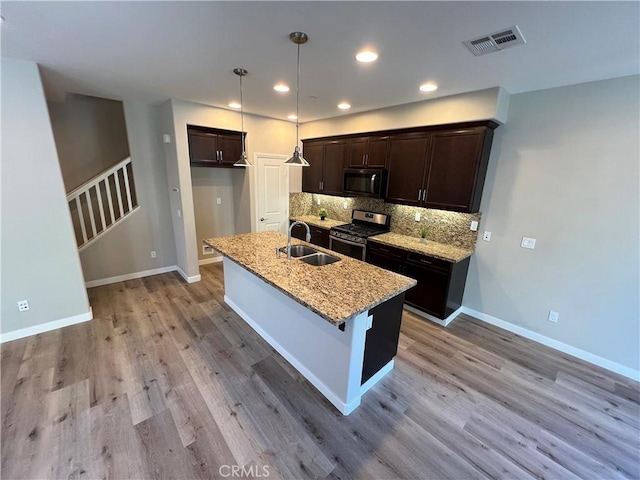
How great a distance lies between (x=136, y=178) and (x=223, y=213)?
147cm

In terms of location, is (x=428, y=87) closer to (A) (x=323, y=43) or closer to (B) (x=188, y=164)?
(A) (x=323, y=43)

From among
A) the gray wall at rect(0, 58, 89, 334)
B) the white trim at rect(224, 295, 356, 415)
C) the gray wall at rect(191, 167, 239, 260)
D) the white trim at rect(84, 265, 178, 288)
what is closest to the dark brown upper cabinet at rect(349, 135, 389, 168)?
the gray wall at rect(191, 167, 239, 260)

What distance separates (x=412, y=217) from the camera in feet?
12.7

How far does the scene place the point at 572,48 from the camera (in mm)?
1860

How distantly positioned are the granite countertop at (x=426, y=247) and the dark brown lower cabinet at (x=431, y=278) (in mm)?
66

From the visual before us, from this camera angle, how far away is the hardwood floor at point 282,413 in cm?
168

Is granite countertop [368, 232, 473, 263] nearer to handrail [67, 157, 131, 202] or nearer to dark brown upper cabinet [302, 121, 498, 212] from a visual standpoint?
dark brown upper cabinet [302, 121, 498, 212]

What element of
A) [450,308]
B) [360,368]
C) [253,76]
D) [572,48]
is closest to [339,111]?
[253,76]

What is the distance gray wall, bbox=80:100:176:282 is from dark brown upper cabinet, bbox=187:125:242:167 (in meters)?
0.73

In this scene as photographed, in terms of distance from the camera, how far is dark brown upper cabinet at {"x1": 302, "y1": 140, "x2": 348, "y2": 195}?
4.41m

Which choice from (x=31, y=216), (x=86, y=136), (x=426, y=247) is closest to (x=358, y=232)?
(x=426, y=247)

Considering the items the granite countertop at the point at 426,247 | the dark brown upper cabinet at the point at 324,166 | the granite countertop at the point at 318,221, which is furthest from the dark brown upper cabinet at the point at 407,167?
the granite countertop at the point at 318,221

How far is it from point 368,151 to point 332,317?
10.1ft

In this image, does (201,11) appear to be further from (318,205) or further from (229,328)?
(318,205)
